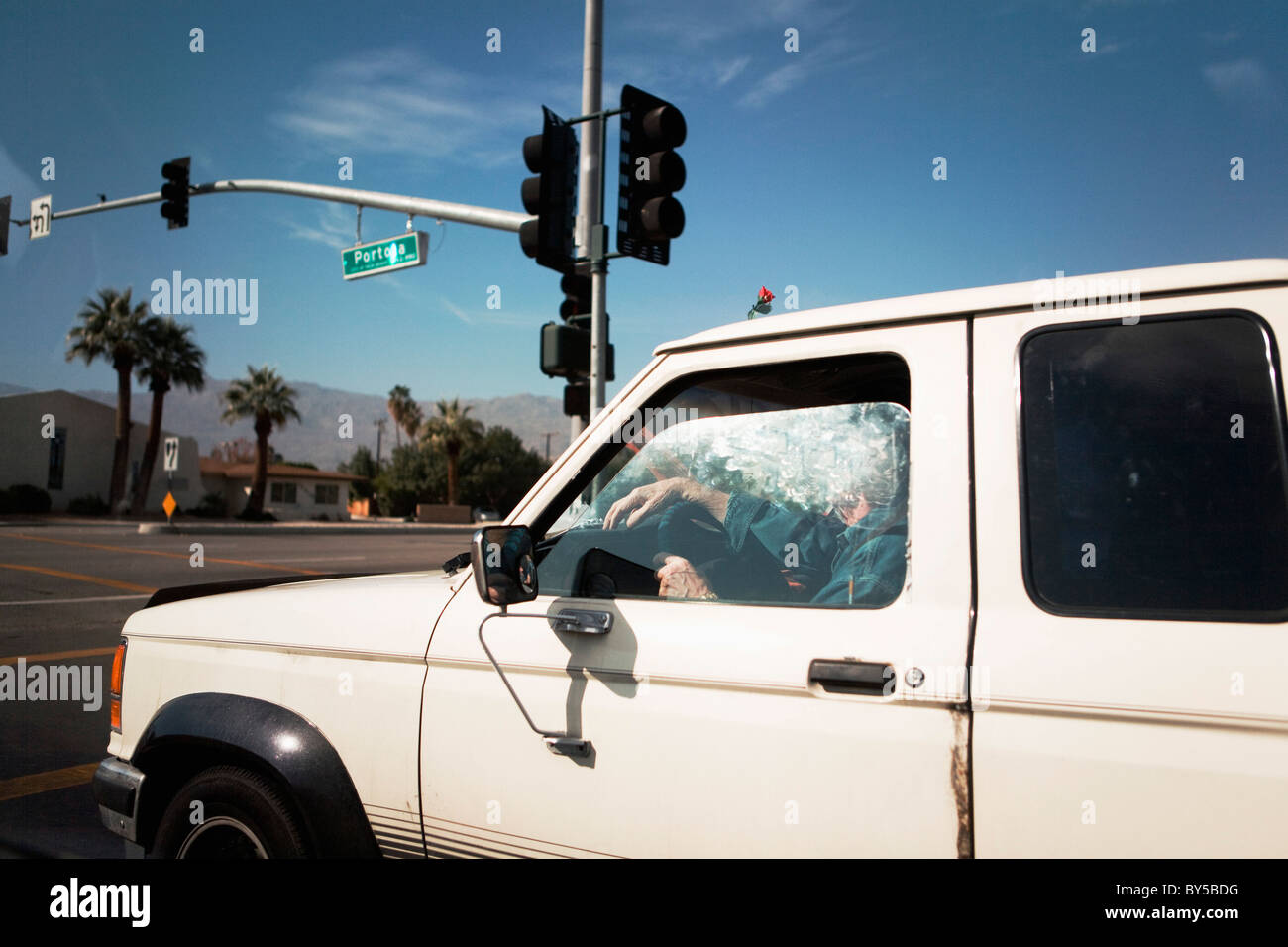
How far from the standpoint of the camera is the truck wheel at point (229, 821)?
222 centimetres

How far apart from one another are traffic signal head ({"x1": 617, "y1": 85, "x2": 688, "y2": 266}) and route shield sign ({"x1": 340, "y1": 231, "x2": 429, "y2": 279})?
18.8 feet

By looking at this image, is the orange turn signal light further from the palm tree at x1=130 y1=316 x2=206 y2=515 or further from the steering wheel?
the palm tree at x1=130 y1=316 x2=206 y2=515

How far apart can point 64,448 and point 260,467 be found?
34.5ft

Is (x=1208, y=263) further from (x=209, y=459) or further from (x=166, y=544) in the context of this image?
(x=209, y=459)

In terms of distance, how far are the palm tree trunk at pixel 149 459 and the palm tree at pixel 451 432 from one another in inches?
828

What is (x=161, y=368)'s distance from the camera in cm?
4709

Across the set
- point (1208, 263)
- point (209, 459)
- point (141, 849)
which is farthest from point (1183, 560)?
point (209, 459)

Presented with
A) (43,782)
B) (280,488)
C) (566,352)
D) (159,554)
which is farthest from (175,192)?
(280,488)

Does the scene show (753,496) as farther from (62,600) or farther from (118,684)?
(62,600)

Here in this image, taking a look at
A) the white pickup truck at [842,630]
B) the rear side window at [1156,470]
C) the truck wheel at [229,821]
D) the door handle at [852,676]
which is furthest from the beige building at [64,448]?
the rear side window at [1156,470]

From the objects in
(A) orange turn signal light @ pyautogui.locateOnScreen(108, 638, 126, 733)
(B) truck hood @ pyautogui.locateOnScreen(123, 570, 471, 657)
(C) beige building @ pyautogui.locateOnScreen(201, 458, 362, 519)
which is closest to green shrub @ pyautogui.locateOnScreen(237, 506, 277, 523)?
(C) beige building @ pyautogui.locateOnScreen(201, 458, 362, 519)

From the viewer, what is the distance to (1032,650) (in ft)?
5.33

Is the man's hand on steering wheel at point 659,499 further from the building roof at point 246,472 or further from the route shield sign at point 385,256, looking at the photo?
the building roof at point 246,472

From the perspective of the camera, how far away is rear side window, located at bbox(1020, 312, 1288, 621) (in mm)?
1554
